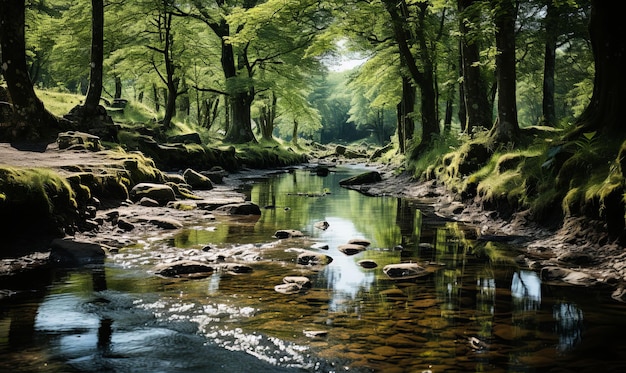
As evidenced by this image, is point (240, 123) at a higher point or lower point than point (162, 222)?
higher

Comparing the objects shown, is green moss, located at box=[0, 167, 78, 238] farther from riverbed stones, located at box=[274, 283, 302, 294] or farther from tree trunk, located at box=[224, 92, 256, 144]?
tree trunk, located at box=[224, 92, 256, 144]

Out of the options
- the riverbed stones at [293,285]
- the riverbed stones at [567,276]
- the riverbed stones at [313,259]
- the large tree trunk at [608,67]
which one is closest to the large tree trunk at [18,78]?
the riverbed stones at [313,259]

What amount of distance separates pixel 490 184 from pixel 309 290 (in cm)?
689

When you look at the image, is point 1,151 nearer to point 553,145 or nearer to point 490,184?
point 490,184

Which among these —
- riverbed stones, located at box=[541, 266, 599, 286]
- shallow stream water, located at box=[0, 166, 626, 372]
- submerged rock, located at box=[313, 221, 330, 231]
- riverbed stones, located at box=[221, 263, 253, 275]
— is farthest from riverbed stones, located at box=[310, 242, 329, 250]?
riverbed stones, located at box=[541, 266, 599, 286]

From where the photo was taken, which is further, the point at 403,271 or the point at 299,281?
the point at 403,271

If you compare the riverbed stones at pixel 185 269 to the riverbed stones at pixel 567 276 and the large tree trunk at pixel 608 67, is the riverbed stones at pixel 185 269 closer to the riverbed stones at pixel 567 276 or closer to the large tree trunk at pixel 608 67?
the riverbed stones at pixel 567 276

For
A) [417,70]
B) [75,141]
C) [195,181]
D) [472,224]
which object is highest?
[417,70]

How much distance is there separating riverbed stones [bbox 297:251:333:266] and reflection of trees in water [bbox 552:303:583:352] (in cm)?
310

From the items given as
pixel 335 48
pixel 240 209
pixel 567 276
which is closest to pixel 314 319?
pixel 567 276

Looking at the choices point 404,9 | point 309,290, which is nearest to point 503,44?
point 404,9

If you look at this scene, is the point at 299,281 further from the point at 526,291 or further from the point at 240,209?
the point at 240,209

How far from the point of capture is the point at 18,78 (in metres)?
13.8

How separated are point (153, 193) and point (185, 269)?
6.68m
